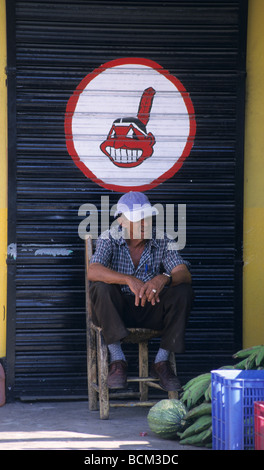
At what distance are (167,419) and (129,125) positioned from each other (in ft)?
8.24

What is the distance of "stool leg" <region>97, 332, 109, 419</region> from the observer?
508cm

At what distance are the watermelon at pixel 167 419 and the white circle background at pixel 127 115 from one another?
80.3 inches

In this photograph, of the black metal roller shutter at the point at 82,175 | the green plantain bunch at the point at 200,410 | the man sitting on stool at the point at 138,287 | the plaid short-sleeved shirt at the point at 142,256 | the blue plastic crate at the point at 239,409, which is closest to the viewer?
the blue plastic crate at the point at 239,409

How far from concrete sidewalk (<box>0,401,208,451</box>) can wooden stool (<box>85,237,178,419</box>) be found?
0.37 feet

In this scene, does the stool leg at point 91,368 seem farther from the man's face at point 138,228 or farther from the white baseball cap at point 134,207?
the white baseball cap at point 134,207

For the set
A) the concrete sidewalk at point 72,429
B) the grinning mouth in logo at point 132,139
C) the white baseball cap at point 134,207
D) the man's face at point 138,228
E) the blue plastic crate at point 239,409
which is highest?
the grinning mouth in logo at point 132,139

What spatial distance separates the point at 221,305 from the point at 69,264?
4.24ft

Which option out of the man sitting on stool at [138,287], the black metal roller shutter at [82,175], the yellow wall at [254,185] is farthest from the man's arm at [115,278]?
the yellow wall at [254,185]

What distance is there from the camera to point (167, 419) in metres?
4.43

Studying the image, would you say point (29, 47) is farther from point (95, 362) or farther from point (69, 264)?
point (95, 362)

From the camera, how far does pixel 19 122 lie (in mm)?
5750

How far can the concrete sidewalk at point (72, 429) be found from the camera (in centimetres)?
429

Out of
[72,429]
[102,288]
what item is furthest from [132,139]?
[72,429]
